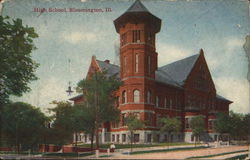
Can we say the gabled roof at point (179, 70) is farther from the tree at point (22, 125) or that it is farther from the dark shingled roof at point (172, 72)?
the tree at point (22, 125)

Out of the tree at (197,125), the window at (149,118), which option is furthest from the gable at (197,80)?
the window at (149,118)

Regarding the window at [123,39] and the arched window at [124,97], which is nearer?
the window at [123,39]

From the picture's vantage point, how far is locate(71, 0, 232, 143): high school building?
1089 inches

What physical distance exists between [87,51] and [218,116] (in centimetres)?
1571

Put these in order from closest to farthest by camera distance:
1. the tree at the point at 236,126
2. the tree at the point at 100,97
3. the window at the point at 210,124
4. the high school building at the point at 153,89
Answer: the tree at the point at 236,126, the tree at the point at 100,97, the high school building at the point at 153,89, the window at the point at 210,124

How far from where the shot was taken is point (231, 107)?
75.7 feet

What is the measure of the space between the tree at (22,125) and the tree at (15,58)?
1047mm

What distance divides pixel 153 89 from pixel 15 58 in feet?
50.3

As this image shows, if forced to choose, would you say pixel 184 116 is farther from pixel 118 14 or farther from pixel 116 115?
pixel 118 14

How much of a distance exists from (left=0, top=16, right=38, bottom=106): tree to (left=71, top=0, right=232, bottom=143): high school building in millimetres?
Answer: 5451

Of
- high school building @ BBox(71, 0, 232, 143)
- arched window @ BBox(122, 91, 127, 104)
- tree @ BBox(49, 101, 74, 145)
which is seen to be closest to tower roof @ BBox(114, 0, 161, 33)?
high school building @ BBox(71, 0, 232, 143)

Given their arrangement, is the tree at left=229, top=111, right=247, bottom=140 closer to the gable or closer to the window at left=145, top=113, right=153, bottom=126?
the gable

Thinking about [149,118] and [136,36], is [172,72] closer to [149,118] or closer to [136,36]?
[149,118]

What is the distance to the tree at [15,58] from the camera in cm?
2069
